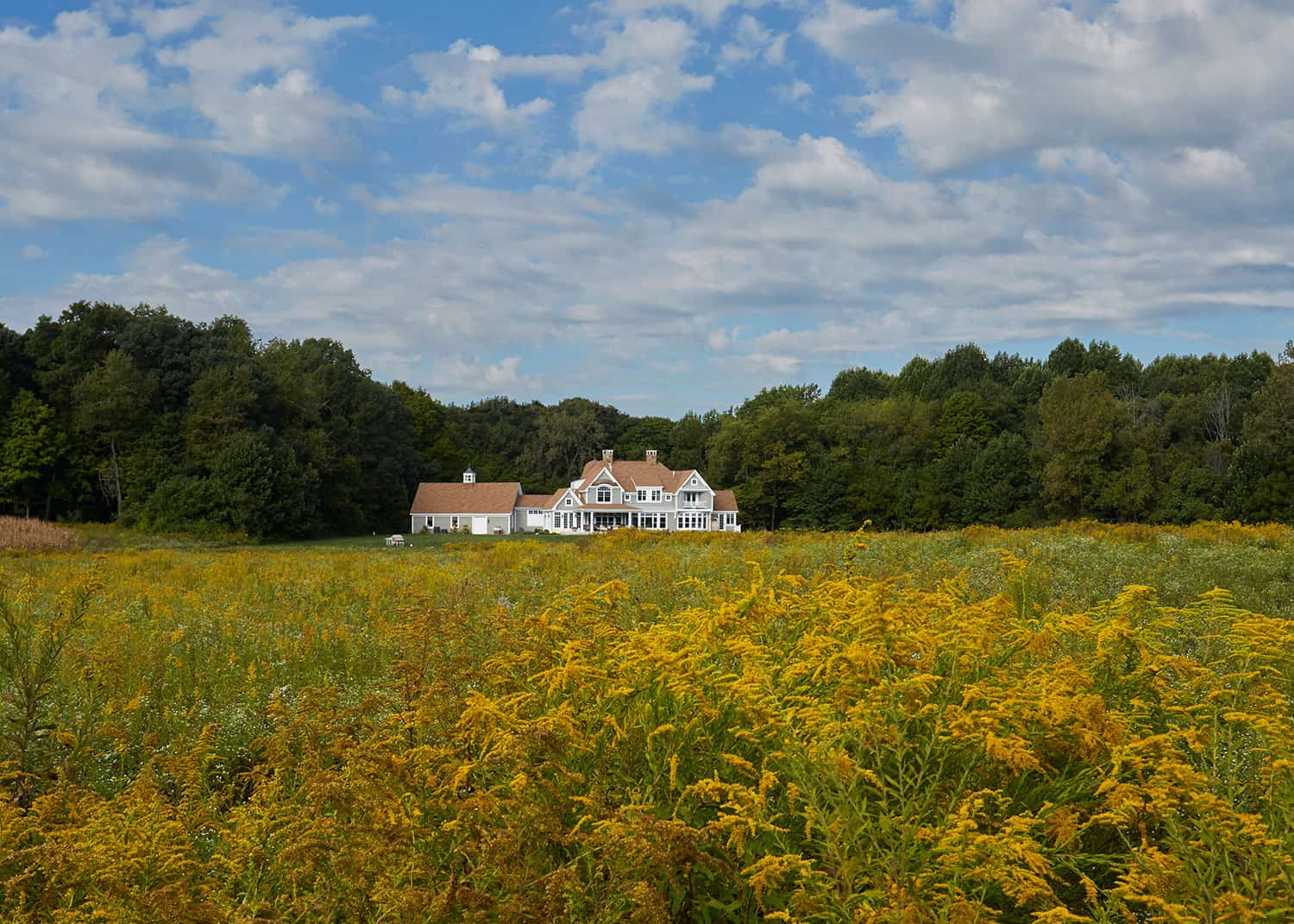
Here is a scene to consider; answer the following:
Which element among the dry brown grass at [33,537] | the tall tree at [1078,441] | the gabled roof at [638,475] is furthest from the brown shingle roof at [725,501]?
the dry brown grass at [33,537]

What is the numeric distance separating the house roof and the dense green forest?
1.93m

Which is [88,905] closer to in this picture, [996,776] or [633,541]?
[996,776]

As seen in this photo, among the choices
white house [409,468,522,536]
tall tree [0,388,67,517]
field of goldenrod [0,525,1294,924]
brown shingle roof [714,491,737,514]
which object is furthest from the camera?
brown shingle roof [714,491,737,514]

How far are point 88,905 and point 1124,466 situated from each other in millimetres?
65116

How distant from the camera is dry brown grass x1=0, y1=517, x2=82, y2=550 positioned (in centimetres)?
2725

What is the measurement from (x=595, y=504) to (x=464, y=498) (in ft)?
36.9

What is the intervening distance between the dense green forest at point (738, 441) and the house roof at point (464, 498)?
193 cm

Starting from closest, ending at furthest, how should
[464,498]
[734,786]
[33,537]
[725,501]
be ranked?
[734,786]
[33,537]
[725,501]
[464,498]

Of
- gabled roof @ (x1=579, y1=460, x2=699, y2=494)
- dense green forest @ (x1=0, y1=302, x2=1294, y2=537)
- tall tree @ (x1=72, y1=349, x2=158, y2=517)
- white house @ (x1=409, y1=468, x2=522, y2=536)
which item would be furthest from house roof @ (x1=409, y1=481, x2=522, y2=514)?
tall tree @ (x1=72, y1=349, x2=158, y2=517)

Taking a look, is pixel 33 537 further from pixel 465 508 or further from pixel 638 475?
pixel 638 475

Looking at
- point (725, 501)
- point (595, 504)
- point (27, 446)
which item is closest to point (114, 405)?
point (27, 446)

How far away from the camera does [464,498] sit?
7875cm

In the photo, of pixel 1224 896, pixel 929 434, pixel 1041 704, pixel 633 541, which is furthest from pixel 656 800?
pixel 929 434

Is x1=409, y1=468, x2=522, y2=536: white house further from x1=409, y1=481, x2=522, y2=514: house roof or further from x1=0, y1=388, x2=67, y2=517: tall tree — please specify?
x1=0, y1=388, x2=67, y2=517: tall tree
